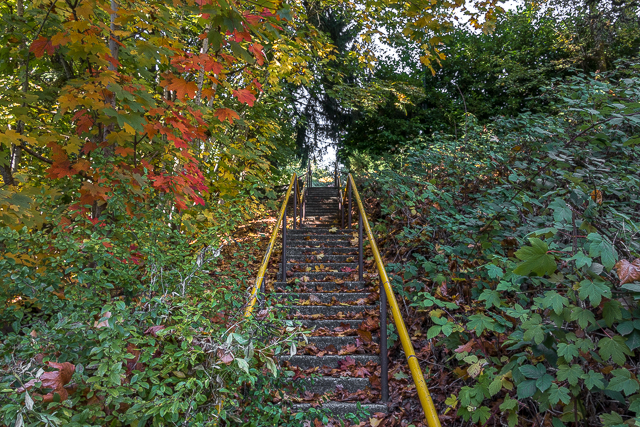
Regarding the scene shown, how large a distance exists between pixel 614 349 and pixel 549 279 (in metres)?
0.36

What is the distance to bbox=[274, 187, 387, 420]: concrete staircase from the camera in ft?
10.1

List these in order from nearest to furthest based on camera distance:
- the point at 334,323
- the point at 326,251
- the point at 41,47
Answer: the point at 41,47 → the point at 334,323 → the point at 326,251

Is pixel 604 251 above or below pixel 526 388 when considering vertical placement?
above

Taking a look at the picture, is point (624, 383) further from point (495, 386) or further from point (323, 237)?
point (323, 237)

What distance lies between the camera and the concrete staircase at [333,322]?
10.1 ft

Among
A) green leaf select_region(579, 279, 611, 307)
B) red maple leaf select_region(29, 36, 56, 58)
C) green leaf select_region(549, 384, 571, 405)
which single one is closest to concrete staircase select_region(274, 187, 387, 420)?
green leaf select_region(549, 384, 571, 405)

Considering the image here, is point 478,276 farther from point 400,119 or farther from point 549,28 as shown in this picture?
point 549,28

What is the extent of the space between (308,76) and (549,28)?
32.3 feet

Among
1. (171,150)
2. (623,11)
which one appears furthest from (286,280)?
(623,11)

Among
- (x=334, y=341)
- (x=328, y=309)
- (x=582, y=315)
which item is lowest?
(x=334, y=341)

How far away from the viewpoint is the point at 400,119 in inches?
557

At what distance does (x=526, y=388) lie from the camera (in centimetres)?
172

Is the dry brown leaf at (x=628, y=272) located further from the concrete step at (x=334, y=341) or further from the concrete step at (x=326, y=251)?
the concrete step at (x=326, y=251)

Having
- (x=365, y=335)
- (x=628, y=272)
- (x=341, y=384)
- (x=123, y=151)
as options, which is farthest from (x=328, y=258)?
(x=628, y=272)
